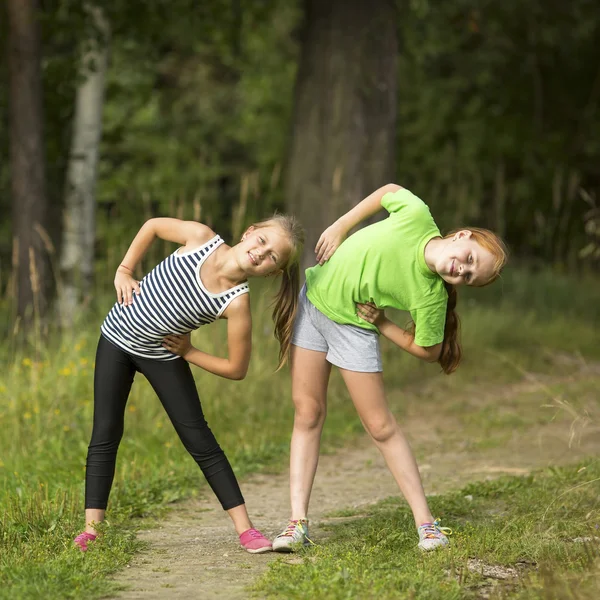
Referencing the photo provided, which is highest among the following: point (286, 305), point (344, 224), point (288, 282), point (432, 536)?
point (344, 224)

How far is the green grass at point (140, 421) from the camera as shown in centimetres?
430

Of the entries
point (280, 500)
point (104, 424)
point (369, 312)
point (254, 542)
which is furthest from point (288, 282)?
point (280, 500)

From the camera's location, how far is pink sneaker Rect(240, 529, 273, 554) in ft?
14.3

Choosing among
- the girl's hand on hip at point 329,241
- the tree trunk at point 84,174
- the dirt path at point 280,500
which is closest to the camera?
the dirt path at point 280,500

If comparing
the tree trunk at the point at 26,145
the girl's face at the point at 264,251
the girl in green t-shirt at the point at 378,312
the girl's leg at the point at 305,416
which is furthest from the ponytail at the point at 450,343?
the tree trunk at the point at 26,145

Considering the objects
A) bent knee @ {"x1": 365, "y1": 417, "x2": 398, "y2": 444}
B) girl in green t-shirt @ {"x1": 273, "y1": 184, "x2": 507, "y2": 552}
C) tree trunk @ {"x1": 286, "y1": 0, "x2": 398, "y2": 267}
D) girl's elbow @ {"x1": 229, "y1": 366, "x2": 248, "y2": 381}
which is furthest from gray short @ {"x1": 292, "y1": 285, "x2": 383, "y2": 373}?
tree trunk @ {"x1": 286, "y1": 0, "x2": 398, "y2": 267}

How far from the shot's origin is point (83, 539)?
431cm

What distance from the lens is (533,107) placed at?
1742cm

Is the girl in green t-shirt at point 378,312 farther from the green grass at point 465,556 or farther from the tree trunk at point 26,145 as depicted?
the tree trunk at point 26,145

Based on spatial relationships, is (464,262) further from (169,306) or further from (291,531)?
(291,531)

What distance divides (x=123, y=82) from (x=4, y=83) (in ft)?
18.4

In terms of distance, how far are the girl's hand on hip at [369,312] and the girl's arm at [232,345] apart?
455mm

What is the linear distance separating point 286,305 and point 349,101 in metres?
5.63

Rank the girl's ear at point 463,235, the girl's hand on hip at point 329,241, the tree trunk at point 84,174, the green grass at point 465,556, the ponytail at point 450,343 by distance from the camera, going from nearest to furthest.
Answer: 1. the green grass at point 465,556
2. the girl's ear at point 463,235
3. the girl's hand on hip at point 329,241
4. the ponytail at point 450,343
5. the tree trunk at point 84,174
